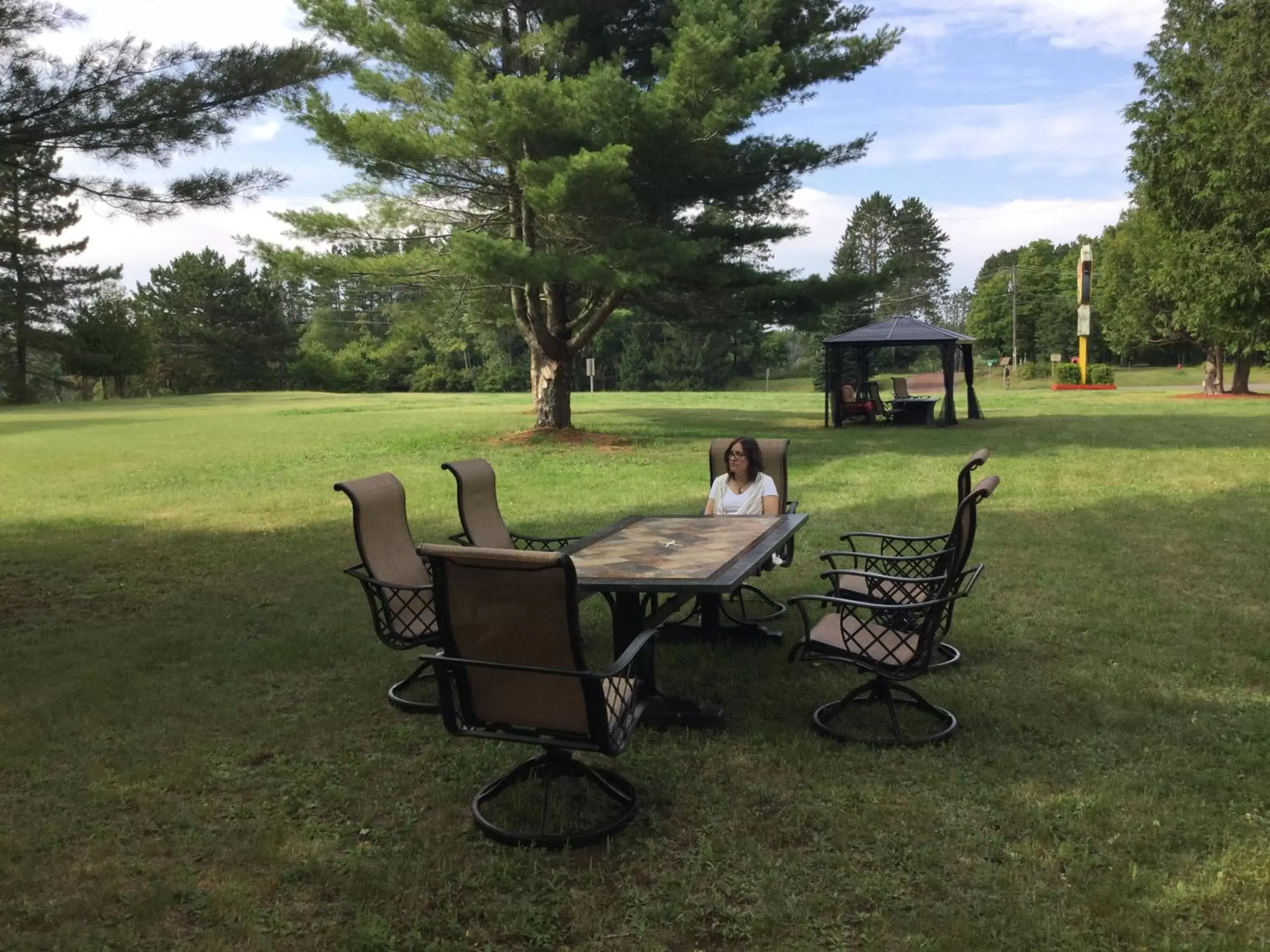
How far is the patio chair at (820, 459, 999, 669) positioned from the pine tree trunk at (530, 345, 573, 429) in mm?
12196

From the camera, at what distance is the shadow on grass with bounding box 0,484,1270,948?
2.65 metres

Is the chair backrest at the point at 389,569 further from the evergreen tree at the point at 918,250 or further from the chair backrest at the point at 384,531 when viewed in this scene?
the evergreen tree at the point at 918,250

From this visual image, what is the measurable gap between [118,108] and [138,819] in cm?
418

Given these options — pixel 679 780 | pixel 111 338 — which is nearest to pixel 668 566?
pixel 679 780

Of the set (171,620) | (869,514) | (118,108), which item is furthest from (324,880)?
(869,514)

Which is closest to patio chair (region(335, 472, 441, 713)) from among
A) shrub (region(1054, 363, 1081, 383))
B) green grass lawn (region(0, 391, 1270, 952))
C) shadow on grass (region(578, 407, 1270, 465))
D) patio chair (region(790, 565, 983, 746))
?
green grass lawn (region(0, 391, 1270, 952))

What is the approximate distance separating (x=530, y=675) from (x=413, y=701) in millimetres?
1703

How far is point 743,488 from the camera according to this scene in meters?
5.59

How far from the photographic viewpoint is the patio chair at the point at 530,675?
2.72 m

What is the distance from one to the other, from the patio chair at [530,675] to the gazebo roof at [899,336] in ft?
55.7

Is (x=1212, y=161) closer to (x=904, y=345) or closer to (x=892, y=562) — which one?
(x=904, y=345)

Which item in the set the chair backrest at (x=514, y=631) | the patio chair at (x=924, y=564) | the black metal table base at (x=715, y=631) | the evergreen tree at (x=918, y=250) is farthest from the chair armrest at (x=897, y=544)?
the evergreen tree at (x=918, y=250)

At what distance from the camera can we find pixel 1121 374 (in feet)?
171

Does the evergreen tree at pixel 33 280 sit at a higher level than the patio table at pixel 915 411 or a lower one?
higher
